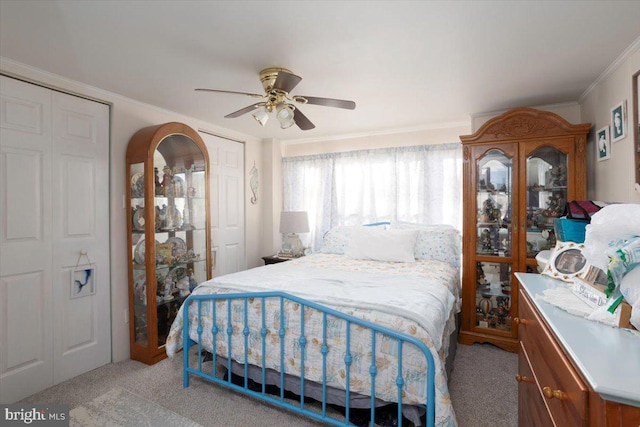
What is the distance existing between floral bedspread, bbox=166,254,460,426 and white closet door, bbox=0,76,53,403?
98 centimetres

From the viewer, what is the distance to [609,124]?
2.32 metres

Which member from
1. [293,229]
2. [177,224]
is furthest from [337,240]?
[177,224]

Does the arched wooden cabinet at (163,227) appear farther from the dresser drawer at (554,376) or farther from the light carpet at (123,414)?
the dresser drawer at (554,376)

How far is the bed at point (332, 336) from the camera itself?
160cm

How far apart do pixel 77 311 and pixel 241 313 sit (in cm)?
149

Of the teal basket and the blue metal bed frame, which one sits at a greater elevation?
the teal basket

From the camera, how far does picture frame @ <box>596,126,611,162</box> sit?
2.36 m

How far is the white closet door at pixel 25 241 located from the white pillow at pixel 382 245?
8.67ft

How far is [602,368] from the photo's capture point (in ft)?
2.29

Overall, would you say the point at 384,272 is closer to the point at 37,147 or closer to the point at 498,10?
the point at 498,10

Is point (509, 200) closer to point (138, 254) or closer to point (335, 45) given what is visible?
point (335, 45)

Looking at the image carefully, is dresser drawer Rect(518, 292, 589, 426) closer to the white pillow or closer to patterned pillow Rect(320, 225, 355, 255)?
the white pillow

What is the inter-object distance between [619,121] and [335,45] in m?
1.99

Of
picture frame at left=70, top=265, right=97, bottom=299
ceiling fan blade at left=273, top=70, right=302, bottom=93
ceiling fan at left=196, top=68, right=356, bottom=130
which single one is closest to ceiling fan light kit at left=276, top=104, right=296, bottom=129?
ceiling fan at left=196, top=68, right=356, bottom=130
